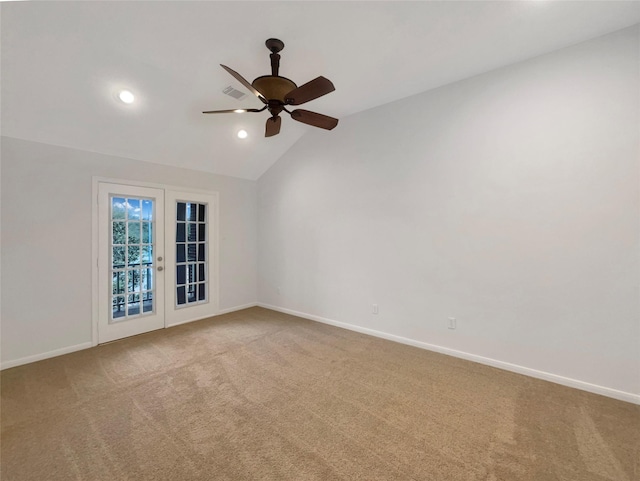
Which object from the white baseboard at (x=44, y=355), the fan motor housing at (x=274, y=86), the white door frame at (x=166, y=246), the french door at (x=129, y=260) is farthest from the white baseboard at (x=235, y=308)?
the fan motor housing at (x=274, y=86)

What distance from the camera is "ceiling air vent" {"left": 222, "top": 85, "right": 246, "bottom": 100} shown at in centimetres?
312

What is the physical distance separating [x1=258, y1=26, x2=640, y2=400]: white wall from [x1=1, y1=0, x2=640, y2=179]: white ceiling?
35cm

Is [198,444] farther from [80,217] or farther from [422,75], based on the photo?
[422,75]

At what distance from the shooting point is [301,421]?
6.84 feet

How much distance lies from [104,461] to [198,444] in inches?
21.4

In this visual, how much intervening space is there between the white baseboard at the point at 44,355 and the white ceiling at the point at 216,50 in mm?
2406

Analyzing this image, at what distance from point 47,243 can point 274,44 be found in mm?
3316

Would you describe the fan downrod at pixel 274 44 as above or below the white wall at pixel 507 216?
above

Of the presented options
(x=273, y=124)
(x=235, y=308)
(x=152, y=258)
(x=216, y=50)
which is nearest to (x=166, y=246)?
(x=152, y=258)

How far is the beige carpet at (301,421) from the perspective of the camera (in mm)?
1675

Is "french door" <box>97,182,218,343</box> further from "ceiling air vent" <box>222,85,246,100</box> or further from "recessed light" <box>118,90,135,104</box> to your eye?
"ceiling air vent" <box>222,85,246,100</box>

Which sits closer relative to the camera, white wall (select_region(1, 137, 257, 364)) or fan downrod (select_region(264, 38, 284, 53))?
fan downrod (select_region(264, 38, 284, 53))

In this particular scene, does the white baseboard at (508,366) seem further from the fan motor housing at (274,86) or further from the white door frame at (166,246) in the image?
the fan motor housing at (274,86)

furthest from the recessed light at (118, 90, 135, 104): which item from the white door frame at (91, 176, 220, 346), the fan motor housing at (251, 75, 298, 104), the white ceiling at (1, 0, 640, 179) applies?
the fan motor housing at (251, 75, 298, 104)
